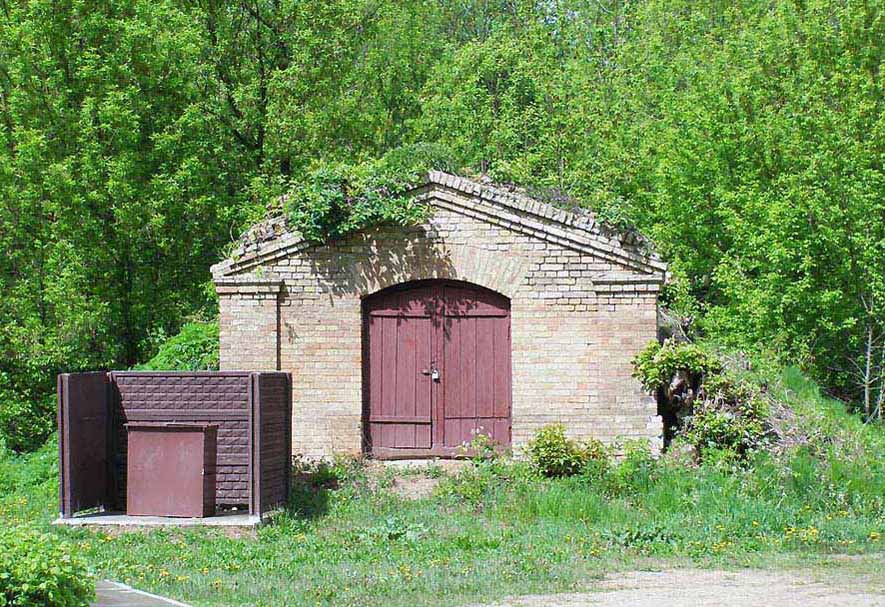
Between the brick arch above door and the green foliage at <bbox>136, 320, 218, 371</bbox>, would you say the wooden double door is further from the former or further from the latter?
the green foliage at <bbox>136, 320, 218, 371</bbox>

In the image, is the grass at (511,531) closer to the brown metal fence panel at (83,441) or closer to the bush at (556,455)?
the bush at (556,455)

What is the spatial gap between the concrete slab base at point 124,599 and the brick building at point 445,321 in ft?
26.4

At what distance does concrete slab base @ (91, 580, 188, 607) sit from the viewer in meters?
7.49

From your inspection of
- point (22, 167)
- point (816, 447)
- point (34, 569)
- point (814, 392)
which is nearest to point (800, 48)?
point (814, 392)

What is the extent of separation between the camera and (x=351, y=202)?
16266 mm

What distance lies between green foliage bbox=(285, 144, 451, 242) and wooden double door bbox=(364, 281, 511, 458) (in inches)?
43.1

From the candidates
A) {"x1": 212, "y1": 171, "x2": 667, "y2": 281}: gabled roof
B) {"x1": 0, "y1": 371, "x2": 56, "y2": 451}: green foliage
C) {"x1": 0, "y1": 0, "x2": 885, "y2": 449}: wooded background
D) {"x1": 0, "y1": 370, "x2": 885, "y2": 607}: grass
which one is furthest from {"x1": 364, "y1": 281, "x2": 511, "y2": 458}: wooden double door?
{"x1": 0, "y1": 371, "x2": 56, "y2": 451}: green foliage

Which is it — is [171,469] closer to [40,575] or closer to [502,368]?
[502,368]

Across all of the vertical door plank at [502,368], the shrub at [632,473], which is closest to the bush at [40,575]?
the shrub at [632,473]

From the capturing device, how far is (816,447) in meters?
14.9

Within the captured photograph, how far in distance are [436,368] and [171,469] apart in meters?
4.38

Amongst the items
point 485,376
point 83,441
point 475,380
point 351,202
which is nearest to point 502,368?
point 485,376

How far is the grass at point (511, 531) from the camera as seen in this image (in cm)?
1017

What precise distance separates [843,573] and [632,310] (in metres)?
6.07
